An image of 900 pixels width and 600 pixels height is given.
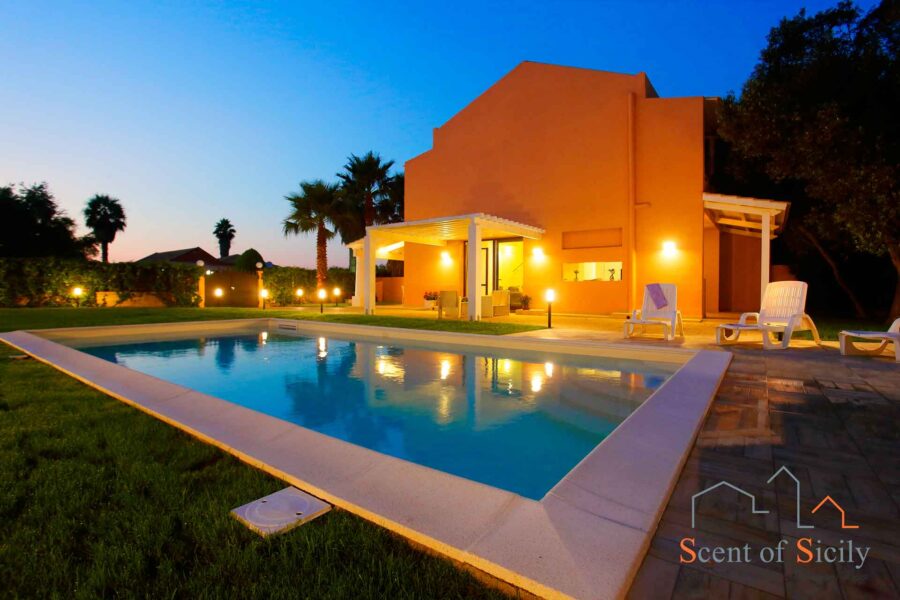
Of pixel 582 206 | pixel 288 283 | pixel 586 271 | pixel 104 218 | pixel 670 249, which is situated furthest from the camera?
pixel 104 218

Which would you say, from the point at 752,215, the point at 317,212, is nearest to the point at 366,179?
the point at 317,212

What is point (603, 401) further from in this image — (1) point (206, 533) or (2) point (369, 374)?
(1) point (206, 533)

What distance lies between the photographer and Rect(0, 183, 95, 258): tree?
24188 millimetres

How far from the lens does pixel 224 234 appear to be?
67.6 meters

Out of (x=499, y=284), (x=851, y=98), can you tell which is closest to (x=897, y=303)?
(x=851, y=98)

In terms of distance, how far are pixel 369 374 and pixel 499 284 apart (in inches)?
447

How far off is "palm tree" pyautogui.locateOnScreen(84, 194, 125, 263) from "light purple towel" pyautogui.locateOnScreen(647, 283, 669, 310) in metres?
51.3

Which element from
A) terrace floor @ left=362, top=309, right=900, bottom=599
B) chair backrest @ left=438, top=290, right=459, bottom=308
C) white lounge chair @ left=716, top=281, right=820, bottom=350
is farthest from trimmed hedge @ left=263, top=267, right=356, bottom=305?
terrace floor @ left=362, top=309, right=900, bottom=599

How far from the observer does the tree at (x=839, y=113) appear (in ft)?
31.0

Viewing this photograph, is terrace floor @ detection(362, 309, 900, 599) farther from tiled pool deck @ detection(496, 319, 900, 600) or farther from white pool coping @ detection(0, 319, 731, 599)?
white pool coping @ detection(0, 319, 731, 599)

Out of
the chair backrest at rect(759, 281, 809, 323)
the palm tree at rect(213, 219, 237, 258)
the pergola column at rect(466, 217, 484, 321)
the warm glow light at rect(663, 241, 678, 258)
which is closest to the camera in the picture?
the chair backrest at rect(759, 281, 809, 323)

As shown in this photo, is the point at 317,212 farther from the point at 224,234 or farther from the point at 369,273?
the point at 224,234

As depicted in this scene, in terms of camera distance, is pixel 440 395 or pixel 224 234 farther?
pixel 224 234

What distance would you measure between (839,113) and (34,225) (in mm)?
37097
